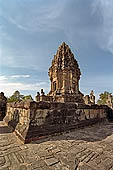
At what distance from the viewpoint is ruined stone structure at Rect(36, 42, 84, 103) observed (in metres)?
15.3

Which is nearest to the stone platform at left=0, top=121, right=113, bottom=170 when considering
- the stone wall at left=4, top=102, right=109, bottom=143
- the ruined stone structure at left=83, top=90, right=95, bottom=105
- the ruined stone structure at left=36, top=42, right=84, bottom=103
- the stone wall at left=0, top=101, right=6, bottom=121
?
the stone wall at left=4, top=102, right=109, bottom=143

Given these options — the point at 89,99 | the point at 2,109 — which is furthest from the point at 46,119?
the point at 89,99

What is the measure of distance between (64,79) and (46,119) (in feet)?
43.3

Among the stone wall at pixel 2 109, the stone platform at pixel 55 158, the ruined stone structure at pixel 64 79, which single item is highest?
the ruined stone structure at pixel 64 79

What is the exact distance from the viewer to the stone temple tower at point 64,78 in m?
15.3

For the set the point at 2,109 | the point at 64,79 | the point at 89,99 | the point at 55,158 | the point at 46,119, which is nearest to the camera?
the point at 55,158

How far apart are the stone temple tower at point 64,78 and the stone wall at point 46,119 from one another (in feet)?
32.4

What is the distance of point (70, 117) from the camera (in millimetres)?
4484

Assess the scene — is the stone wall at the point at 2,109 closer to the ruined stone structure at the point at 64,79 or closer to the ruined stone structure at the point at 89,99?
the ruined stone structure at the point at 64,79

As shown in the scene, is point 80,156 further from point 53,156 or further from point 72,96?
point 72,96

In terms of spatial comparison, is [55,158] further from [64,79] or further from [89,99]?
[64,79]

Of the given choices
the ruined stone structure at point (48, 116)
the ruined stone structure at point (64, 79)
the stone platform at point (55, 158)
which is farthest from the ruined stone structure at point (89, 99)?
the stone platform at point (55, 158)

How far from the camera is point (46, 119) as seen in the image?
12.1 feet

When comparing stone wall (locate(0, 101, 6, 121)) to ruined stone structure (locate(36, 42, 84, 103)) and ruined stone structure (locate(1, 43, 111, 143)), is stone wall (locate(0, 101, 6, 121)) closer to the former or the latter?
ruined stone structure (locate(1, 43, 111, 143))
